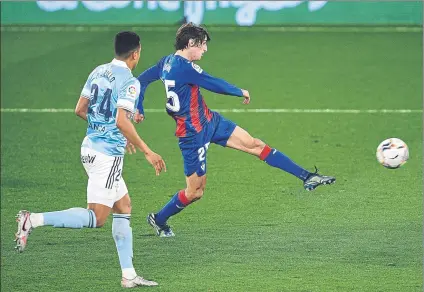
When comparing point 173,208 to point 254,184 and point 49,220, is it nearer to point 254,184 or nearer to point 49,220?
point 49,220

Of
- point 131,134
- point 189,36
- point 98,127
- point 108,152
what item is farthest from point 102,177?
point 189,36

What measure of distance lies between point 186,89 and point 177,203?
3.33ft

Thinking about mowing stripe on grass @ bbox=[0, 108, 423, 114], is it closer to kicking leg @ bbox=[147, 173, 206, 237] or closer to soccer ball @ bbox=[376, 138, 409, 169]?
soccer ball @ bbox=[376, 138, 409, 169]

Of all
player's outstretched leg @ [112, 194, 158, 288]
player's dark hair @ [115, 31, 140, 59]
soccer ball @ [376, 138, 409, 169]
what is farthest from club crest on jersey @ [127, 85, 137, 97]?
soccer ball @ [376, 138, 409, 169]

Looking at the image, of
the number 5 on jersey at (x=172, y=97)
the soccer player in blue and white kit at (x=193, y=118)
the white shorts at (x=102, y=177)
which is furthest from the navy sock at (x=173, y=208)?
the white shorts at (x=102, y=177)

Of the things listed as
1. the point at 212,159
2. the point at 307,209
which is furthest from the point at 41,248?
the point at 212,159

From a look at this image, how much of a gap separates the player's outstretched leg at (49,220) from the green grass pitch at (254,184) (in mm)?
426

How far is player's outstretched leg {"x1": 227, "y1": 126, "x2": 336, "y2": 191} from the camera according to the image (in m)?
9.32

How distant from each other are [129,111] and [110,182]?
57cm

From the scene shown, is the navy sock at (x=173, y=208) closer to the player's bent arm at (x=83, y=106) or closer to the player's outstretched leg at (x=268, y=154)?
the player's outstretched leg at (x=268, y=154)

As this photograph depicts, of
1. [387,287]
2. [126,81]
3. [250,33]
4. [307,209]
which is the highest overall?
[250,33]

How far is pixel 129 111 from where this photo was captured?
7633 mm

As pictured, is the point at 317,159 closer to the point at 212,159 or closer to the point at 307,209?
the point at 212,159

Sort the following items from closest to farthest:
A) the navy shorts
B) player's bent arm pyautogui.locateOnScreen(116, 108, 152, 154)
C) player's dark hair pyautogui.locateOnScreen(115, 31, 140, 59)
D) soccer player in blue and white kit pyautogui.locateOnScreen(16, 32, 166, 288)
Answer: player's bent arm pyautogui.locateOnScreen(116, 108, 152, 154) → soccer player in blue and white kit pyautogui.locateOnScreen(16, 32, 166, 288) → player's dark hair pyautogui.locateOnScreen(115, 31, 140, 59) → the navy shorts
